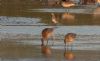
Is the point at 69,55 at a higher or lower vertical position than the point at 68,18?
higher

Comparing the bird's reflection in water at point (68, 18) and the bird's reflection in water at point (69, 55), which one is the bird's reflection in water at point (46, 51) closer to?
the bird's reflection in water at point (69, 55)

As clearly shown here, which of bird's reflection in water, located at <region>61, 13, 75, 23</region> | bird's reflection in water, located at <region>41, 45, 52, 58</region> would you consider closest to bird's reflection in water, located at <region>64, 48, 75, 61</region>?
bird's reflection in water, located at <region>41, 45, 52, 58</region>

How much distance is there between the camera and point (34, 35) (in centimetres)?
1797

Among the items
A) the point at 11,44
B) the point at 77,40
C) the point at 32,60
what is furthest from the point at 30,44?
the point at 32,60

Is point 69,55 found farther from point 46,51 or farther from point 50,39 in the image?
point 50,39

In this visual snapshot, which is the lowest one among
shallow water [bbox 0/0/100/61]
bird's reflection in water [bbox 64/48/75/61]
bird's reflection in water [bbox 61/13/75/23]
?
bird's reflection in water [bbox 61/13/75/23]

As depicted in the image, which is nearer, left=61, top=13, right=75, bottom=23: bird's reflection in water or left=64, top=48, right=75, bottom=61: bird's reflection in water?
left=64, top=48, right=75, bottom=61: bird's reflection in water

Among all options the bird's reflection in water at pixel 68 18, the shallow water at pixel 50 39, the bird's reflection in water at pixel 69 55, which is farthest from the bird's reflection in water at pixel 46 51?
the bird's reflection in water at pixel 68 18

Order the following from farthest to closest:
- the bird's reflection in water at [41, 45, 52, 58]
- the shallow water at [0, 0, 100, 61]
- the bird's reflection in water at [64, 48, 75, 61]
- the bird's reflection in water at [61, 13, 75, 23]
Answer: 1. the bird's reflection in water at [61, 13, 75, 23]
2. the bird's reflection in water at [41, 45, 52, 58]
3. the shallow water at [0, 0, 100, 61]
4. the bird's reflection in water at [64, 48, 75, 61]

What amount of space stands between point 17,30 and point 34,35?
1864mm

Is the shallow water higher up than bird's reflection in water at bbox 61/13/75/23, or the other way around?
the shallow water

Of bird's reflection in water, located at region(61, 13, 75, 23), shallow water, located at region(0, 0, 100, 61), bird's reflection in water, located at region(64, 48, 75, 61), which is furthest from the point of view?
bird's reflection in water, located at region(61, 13, 75, 23)

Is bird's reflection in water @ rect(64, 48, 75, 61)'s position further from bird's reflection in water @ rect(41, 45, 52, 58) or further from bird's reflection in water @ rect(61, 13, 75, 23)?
bird's reflection in water @ rect(61, 13, 75, 23)

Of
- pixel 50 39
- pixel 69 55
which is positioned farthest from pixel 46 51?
pixel 50 39
